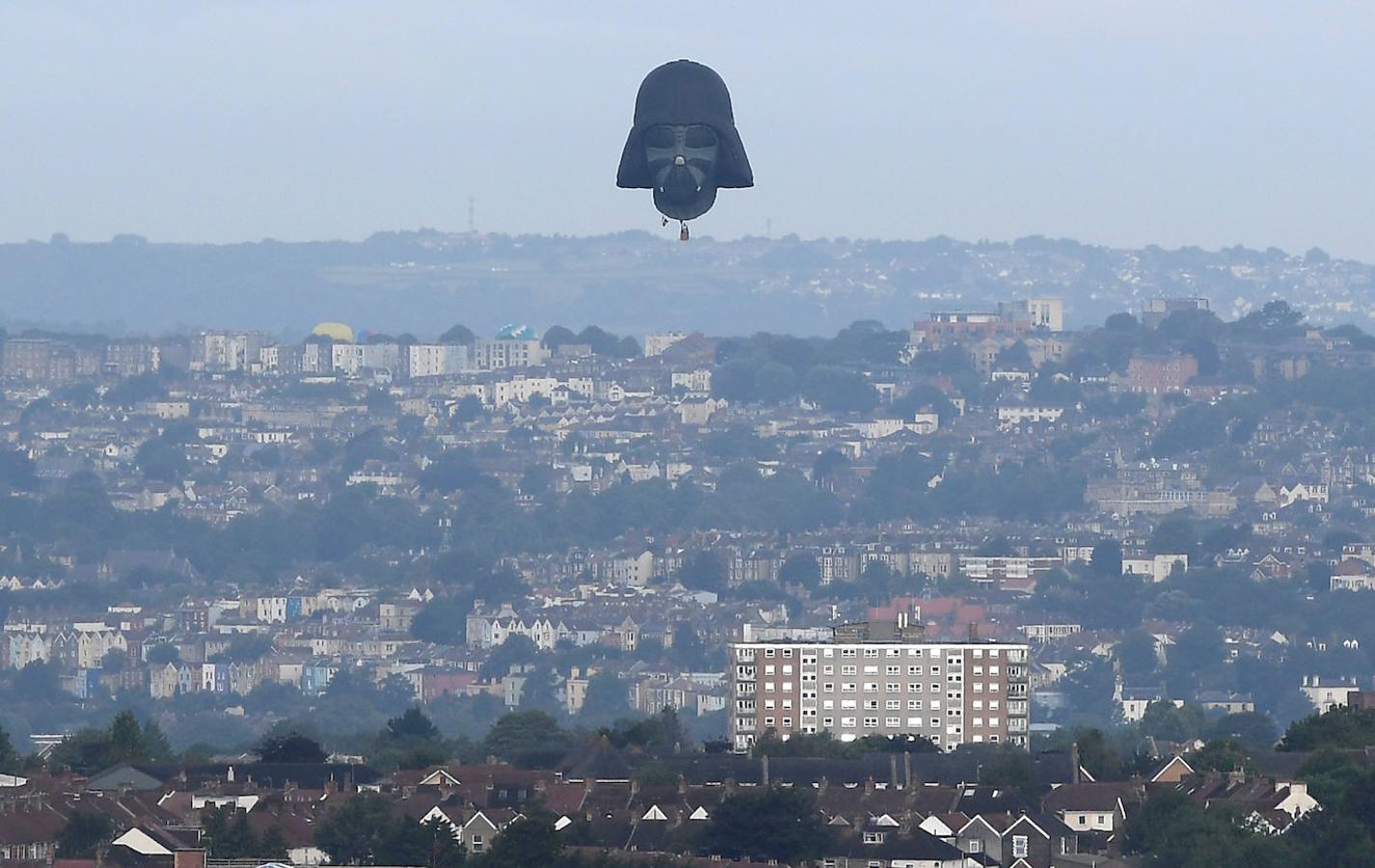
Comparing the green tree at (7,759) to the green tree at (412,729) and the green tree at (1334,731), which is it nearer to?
the green tree at (1334,731)

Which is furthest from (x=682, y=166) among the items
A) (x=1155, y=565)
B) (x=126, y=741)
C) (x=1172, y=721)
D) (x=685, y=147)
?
(x=1155, y=565)

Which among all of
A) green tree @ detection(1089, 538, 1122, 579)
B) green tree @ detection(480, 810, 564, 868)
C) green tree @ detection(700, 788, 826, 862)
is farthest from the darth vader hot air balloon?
green tree @ detection(1089, 538, 1122, 579)

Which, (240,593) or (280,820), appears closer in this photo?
(280,820)

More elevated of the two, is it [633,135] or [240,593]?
[633,135]

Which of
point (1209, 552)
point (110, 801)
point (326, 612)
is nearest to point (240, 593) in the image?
point (326, 612)

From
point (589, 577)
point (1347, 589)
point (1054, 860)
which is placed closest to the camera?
point (1054, 860)

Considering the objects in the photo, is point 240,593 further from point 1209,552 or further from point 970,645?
point 970,645

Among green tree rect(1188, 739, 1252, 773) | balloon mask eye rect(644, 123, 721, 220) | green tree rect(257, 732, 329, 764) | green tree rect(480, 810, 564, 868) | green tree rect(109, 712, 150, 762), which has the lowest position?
green tree rect(257, 732, 329, 764)

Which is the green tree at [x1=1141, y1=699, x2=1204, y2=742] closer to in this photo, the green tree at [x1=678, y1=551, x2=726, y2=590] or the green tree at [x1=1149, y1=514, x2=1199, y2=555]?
the green tree at [x1=1149, y1=514, x2=1199, y2=555]
